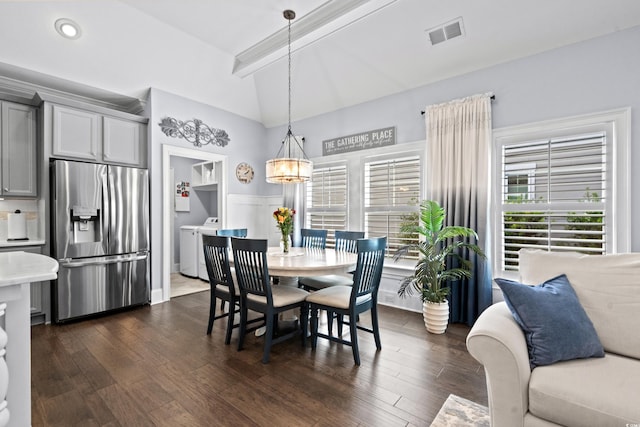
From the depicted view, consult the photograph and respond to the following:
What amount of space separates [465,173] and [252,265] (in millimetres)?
2523

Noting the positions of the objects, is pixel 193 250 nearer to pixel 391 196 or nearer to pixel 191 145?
pixel 191 145

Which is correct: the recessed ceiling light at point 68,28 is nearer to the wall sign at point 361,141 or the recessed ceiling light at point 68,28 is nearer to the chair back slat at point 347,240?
the wall sign at point 361,141

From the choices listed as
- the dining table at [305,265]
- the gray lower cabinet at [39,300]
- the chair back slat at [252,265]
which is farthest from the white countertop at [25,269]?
the gray lower cabinet at [39,300]

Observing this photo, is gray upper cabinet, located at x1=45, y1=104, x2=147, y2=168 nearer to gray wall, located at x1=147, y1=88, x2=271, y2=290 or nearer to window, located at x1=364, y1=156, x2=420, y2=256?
gray wall, located at x1=147, y1=88, x2=271, y2=290

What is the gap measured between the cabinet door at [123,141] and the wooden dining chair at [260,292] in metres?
2.46

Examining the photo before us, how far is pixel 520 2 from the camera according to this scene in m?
2.68

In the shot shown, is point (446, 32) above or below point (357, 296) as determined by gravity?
above

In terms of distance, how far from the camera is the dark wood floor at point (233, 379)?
71.4 inches

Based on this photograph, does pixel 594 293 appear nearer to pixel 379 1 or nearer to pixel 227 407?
pixel 227 407

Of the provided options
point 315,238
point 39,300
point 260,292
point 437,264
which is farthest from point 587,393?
point 39,300

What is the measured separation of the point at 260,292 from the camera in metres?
2.50

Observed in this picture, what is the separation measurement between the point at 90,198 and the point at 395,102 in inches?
155

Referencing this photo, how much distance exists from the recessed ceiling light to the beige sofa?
4.62 metres

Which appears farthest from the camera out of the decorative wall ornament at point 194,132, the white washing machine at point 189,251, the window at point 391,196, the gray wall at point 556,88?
the white washing machine at point 189,251
